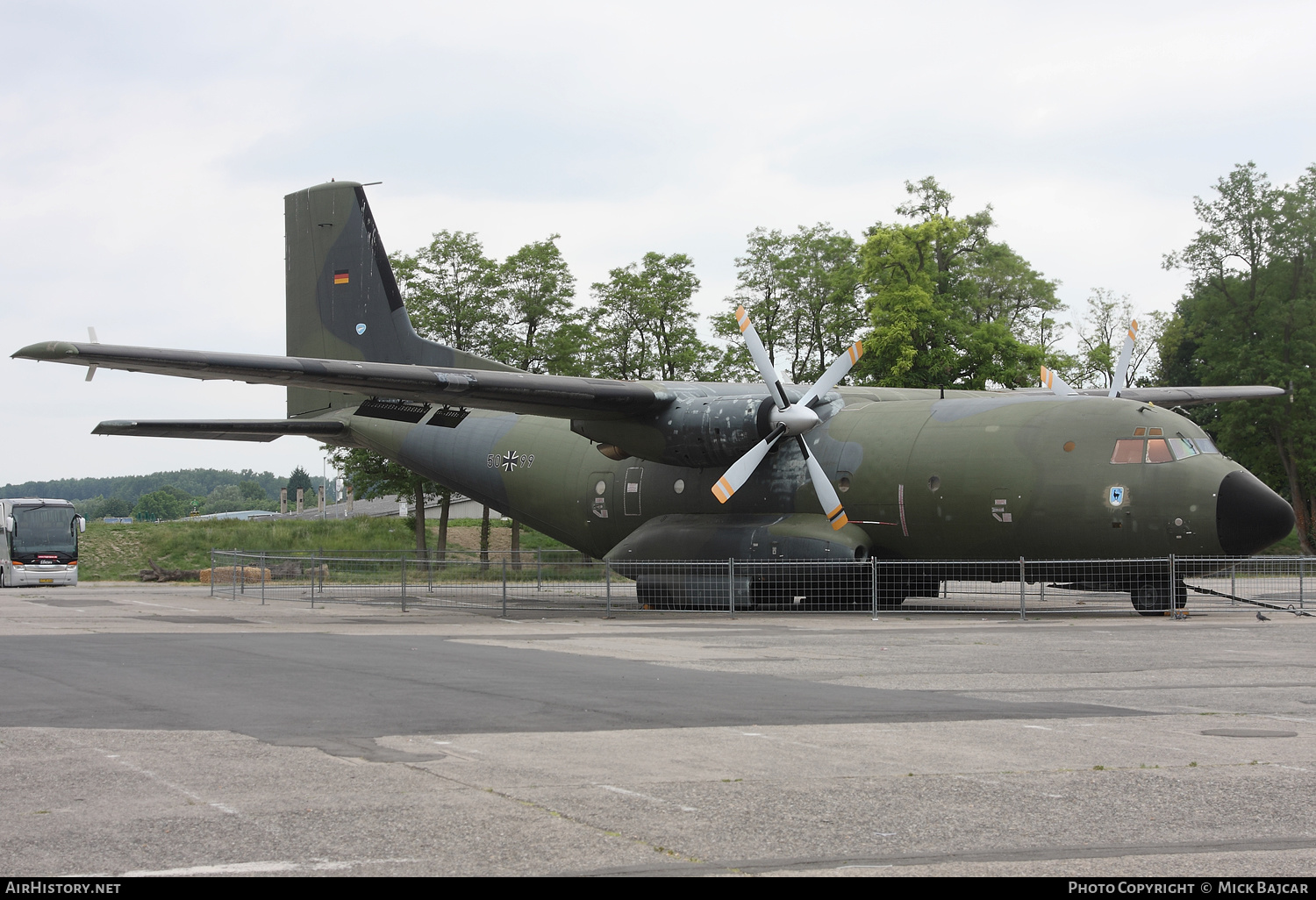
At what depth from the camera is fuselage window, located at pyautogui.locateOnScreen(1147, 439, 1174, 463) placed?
62.1 feet

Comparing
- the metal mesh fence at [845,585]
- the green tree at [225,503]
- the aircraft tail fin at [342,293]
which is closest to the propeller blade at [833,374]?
the metal mesh fence at [845,585]

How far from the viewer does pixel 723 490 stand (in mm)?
21203

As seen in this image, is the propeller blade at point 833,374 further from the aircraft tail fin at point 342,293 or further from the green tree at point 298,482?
the green tree at point 298,482

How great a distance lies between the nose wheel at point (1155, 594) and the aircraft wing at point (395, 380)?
30.2ft

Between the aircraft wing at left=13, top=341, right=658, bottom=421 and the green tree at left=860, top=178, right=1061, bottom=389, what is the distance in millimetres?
22806

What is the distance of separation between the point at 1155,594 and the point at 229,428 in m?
19.7

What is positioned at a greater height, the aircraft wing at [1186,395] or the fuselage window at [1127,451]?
the aircraft wing at [1186,395]

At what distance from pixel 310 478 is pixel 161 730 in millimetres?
196650

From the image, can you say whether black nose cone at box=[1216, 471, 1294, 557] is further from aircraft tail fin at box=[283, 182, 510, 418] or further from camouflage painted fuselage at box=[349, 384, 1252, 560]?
aircraft tail fin at box=[283, 182, 510, 418]

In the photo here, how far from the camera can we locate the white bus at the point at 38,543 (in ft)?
127

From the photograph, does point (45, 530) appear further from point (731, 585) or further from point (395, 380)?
point (731, 585)

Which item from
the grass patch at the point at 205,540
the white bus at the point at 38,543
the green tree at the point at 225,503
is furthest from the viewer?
the green tree at the point at 225,503

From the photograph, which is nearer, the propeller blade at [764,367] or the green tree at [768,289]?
the propeller blade at [764,367]

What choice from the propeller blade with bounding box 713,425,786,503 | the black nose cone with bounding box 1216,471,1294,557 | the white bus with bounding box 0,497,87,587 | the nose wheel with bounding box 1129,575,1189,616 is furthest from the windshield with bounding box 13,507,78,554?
the black nose cone with bounding box 1216,471,1294,557
